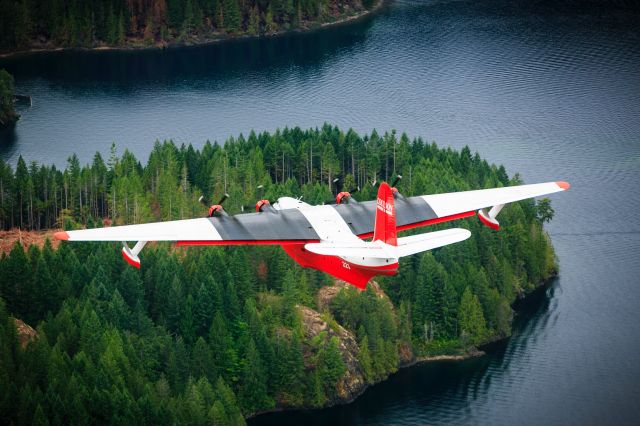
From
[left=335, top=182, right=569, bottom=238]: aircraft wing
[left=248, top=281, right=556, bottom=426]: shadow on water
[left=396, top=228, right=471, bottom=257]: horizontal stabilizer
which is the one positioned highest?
[left=396, top=228, right=471, bottom=257]: horizontal stabilizer

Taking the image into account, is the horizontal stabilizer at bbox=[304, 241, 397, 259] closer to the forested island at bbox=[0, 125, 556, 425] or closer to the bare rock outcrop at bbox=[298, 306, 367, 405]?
the forested island at bbox=[0, 125, 556, 425]

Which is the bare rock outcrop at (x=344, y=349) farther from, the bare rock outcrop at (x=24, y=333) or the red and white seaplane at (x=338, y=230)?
the red and white seaplane at (x=338, y=230)

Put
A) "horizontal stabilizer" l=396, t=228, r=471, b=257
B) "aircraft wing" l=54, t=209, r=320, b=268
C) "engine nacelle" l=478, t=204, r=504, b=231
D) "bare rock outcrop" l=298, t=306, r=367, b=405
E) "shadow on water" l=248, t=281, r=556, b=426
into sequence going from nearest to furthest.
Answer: "horizontal stabilizer" l=396, t=228, r=471, b=257 → "aircraft wing" l=54, t=209, r=320, b=268 → "engine nacelle" l=478, t=204, r=504, b=231 → "shadow on water" l=248, t=281, r=556, b=426 → "bare rock outcrop" l=298, t=306, r=367, b=405

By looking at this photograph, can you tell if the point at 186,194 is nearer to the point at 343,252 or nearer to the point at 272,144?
the point at 272,144

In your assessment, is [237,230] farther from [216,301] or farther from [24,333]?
[24,333]

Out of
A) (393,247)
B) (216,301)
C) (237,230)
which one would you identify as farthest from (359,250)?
(216,301)

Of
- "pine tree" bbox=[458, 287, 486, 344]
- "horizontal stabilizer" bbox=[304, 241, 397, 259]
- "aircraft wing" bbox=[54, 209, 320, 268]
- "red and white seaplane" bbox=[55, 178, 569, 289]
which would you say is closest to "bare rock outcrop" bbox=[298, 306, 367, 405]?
"pine tree" bbox=[458, 287, 486, 344]
